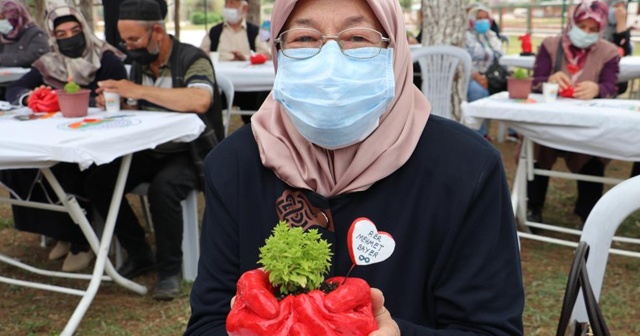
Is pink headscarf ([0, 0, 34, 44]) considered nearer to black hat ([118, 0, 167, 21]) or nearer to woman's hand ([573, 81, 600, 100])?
black hat ([118, 0, 167, 21])

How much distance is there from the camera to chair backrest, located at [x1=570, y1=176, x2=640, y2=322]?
1404mm

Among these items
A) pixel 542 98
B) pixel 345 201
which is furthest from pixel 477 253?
pixel 542 98

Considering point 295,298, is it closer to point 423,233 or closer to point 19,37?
point 423,233

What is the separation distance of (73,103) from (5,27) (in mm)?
3865

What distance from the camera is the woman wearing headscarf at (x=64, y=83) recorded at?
3.89 m

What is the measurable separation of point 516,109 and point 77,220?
245 centimetres

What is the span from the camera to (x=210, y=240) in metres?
1.54

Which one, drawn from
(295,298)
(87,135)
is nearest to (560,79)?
(87,135)

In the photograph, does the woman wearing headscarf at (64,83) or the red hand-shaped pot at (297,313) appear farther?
the woman wearing headscarf at (64,83)

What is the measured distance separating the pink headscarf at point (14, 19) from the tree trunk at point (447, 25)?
13.2 ft

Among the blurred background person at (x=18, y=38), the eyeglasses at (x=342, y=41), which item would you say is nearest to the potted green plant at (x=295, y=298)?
the eyeglasses at (x=342, y=41)

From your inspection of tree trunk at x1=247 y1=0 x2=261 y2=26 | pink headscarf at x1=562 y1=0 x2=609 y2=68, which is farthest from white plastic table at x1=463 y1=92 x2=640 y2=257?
tree trunk at x1=247 y1=0 x2=261 y2=26

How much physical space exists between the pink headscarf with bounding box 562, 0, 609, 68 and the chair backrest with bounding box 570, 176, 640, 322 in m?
3.40

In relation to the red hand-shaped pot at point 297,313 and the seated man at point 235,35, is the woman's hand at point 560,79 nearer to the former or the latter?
the seated man at point 235,35
